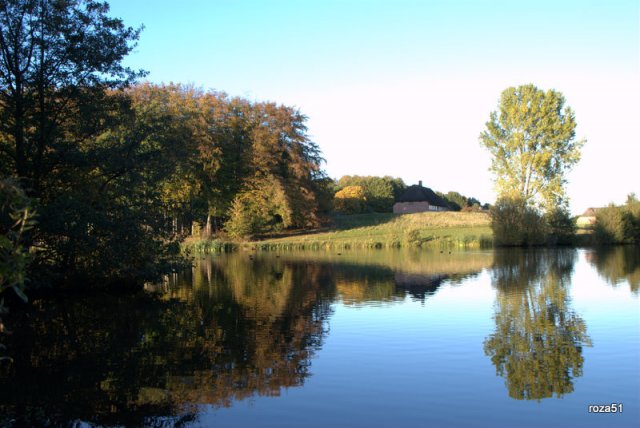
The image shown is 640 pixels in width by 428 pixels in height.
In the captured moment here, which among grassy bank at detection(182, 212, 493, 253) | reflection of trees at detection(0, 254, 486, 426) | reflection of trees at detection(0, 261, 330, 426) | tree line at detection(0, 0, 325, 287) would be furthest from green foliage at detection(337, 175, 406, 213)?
reflection of trees at detection(0, 261, 330, 426)

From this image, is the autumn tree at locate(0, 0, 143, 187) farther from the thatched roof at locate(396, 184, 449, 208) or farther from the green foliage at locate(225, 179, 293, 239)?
the thatched roof at locate(396, 184, 449, 208)

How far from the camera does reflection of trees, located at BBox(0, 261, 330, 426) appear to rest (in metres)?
7.62

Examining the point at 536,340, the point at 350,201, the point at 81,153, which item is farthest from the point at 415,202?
the point at 536,340

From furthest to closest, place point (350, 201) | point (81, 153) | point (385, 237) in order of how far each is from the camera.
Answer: point (350, 201) < point (385, 237) < point (81, 153)

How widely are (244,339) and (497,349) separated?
514cm

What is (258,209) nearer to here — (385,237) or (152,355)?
(385,237)

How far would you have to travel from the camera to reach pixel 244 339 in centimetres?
1152

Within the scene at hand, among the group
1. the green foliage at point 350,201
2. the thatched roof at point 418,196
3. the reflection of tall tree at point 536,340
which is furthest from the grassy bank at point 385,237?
the thatched roof at point 418,196

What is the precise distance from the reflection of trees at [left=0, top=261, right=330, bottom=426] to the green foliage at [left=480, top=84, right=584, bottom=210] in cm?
3997

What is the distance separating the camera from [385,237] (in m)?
50.6

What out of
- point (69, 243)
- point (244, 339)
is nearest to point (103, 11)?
point (69, 243)

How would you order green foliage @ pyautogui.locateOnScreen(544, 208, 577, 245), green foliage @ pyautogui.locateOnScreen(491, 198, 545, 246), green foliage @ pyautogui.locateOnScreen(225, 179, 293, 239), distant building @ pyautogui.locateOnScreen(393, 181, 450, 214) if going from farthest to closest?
distant building @ pyautogui.locateOnScreen(393, 181, 450, 214), green foliage @ pyautogui.locateOnScreen(225, 179, 293, 239), green foliage @ pyautogui.locateOnScreen(544, 208, 577, 245), green foliage @ pyautogui.locateOnScreen(491, 198, 545, 246)

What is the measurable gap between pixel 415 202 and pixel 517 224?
4818cm

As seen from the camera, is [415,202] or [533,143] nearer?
[533,143]
